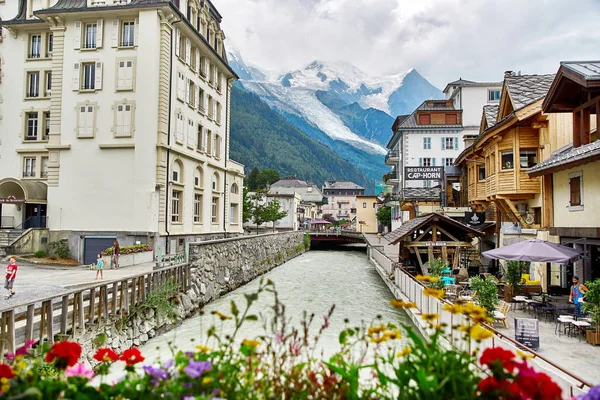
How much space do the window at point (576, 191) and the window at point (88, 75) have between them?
27164 millimetres

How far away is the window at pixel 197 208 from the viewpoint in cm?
3400

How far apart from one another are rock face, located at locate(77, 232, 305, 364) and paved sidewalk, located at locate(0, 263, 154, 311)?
2.08m

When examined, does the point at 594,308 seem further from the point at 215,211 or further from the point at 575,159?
the point at 215,211

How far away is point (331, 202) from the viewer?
474 ft

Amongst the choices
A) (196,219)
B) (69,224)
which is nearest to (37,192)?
(69,224)

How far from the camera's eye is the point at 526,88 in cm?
2177

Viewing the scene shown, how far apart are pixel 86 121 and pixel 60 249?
8139mm

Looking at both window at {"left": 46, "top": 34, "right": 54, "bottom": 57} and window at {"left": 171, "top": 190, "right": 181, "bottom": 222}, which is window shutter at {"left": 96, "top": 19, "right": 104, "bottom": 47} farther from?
window at {"left": 171, "top": 190, "right": 181, "bottom": 222}

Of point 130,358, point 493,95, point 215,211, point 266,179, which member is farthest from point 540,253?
point 266,179

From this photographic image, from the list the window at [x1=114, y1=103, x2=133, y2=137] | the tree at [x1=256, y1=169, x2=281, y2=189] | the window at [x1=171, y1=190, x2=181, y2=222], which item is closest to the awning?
the window at [x1=114, y1=103, x2=133, y2=137]

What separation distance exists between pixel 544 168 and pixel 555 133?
14.2 feet

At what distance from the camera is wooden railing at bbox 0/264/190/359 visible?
27.8ft

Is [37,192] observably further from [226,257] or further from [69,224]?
[226,257]

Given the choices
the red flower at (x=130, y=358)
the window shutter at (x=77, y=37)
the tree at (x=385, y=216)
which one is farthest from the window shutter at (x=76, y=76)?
the tree at (x=385, y=216)
